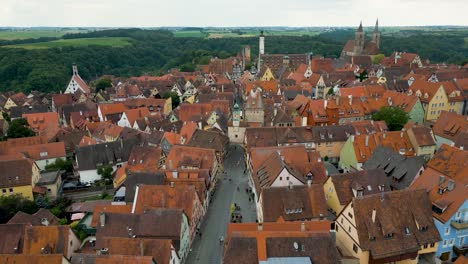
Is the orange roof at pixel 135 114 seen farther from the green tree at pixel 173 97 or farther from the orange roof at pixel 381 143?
the orange roof at pixel 381 143

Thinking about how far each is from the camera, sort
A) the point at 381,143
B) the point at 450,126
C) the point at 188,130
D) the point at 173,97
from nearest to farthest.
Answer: the point at 381,143, the point at 450,126, the point at 188,130, the point at 173,97

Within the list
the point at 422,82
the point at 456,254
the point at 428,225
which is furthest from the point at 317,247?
the point at 422,82

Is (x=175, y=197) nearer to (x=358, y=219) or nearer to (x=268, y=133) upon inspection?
(x=358, y=219)

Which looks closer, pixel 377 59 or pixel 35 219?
pixel 35 219

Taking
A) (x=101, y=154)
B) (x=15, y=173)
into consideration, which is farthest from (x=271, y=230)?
(x=15, y=173)

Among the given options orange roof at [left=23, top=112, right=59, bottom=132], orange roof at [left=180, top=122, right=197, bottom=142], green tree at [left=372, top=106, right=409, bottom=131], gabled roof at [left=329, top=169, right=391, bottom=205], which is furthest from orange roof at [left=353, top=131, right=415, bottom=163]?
orange roof at [left=23, top=112, right=59, bottom=132]

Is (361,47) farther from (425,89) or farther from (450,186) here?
(450,186)
